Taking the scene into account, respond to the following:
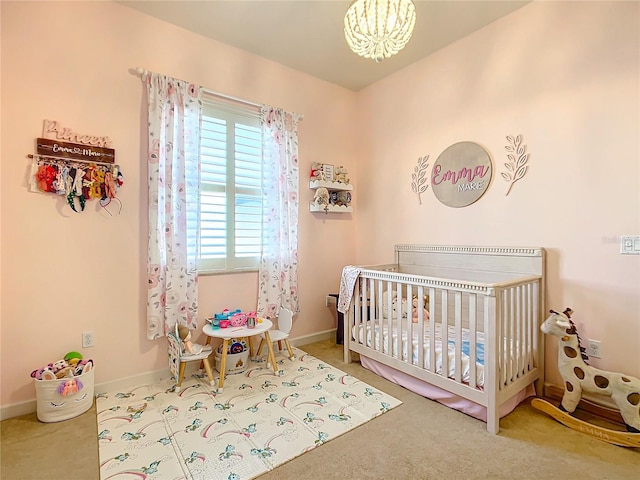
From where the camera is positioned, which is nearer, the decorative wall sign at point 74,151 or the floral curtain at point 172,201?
the decorative wall sign at point 74,151

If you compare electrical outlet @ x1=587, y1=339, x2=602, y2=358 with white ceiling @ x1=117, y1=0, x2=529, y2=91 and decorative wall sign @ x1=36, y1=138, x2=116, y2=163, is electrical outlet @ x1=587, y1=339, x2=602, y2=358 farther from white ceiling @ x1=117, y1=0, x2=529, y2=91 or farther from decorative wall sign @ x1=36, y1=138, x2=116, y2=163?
decorative wall sign @ x1=36, y1=138, x2=116, y2=163

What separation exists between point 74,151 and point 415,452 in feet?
9.23

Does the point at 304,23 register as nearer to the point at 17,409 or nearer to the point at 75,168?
the point at 75,168

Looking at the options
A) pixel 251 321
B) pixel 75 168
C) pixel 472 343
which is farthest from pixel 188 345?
pixel 472 343

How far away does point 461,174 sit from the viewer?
2.72 m

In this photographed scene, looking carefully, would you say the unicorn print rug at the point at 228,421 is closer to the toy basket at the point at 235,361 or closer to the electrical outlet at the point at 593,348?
the toy basket at the point at 235,361

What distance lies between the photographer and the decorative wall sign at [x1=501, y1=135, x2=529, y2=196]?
7.72ft

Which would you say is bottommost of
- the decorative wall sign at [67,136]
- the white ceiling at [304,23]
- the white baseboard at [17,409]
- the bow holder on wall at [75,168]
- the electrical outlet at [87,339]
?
the white baseboard at [17,409]

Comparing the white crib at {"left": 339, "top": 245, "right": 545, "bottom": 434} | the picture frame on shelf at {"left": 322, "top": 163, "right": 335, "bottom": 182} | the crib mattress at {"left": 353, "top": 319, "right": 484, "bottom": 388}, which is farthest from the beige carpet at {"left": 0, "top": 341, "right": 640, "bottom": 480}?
the picture frame on shelf at {"left": 322, "top": 163, "right": 335, "bottom": 182}

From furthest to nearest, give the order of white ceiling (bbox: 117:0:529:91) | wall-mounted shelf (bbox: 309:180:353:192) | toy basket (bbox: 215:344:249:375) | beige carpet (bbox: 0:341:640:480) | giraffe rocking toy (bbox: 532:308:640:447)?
wall-mounted shelf (bbox: 309:180:353:192) → toy basket (bbox: 215:344:249:375) → white ceiling (bbox: 117:0:529:91) → giraffe rocking toy (bbox: 532:308:640:447) → beige carpet (bbox: 0:341:640:480)

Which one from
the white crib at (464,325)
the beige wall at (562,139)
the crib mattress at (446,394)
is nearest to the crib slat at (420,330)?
the white crib at (464,325)

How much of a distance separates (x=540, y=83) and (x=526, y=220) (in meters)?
0.99

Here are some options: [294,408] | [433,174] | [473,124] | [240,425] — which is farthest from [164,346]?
[473,124]

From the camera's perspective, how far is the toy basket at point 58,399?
1.90 metres
